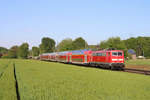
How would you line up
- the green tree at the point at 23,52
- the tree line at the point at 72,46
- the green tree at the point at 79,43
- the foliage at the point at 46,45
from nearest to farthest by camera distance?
the tree line at the point at 72,46 → the green tree at the point at 79,43 → the foliage at the point at 46,45 → the green tree at the point at 23,52

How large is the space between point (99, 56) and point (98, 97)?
2390cm

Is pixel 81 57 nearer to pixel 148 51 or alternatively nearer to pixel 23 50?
pixel 148 51

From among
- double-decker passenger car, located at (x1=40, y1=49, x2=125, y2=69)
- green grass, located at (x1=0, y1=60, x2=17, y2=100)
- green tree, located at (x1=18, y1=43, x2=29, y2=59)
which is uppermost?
green tree, located at (x1=18, y1=43, x2=29, y2=59)

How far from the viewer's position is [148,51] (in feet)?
398

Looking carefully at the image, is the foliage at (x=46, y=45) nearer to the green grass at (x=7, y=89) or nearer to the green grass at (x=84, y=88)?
the green grass at (x=7, y=89)

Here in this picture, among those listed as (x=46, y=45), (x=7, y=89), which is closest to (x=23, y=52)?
(x=46, y=45)

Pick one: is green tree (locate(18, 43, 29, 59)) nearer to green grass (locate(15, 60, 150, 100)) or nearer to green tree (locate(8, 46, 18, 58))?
green tree (locate(8, 46, 18, 58))

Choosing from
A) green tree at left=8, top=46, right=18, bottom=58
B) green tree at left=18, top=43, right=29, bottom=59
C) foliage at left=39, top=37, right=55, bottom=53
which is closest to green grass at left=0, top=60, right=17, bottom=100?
foliage at left=39, top=37, right=55, bottom=53

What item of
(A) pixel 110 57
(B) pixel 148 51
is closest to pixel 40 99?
(A) pixel 110 57

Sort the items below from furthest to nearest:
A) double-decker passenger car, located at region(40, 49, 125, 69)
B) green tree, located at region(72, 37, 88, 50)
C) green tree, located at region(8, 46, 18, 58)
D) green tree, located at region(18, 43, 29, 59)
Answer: green tree, located at region(8, 46, 18, 58)
green tree, located at region(18, 43, 29, 59)
green tree, located at region(72, 37, 88, 50)
double-decker passenger car, located at region(40, 49, 125, 69)

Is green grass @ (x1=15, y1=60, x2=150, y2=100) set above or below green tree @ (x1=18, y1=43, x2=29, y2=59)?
below

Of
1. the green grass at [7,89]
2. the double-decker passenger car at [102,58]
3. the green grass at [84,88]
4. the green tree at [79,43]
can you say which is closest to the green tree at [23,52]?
the green tree at [79,43]

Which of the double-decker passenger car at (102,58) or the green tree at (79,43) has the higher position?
the green tree at (79,43)

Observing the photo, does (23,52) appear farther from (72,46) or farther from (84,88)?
(84,88)
